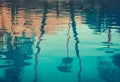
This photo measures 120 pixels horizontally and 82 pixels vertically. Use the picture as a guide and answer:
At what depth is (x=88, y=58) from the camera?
292 inches

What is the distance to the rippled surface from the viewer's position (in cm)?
606

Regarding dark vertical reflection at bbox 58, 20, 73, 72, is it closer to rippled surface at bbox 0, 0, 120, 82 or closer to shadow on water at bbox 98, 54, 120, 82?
rippled surface at bbox 0, 0, 120, 82

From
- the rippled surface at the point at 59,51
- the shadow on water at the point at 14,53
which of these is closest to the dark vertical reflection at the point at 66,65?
the rippled surface at the point at 59,51

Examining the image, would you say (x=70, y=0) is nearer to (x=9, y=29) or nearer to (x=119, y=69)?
(x=9, y=29)

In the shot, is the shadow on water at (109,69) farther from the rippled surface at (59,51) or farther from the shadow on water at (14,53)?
the shadow on water at (14,53)

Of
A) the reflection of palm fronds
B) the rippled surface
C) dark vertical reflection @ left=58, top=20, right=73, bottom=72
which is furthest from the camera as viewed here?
dark vertical reflection @ left=58, top=20, right=73, bottom=72

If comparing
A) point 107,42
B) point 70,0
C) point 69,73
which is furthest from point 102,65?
point 70,0

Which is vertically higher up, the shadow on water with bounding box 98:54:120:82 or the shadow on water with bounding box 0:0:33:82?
the shadow on water with bounding box 0:0:33:82

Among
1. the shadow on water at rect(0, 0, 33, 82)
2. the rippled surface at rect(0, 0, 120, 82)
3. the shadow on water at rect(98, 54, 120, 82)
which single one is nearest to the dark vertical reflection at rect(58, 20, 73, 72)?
the rippled surface at rect(0, 0, 120, 82)

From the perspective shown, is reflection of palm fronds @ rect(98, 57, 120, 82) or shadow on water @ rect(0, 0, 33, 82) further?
shadow on water @ rect(0, 0, 33, 82)

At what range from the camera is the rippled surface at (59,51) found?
606 centimetres

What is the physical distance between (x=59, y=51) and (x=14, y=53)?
4.06 feet

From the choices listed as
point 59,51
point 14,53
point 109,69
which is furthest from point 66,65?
point 14,53

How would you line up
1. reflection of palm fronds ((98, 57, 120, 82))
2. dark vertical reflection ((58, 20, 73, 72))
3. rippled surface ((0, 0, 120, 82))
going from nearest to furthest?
reflection of palm fronds ((98, 57, 120, 82)) < rippled surface ((0, 0, 120, 82)) < dark vertical reflection ((58, 20, 73, 72))
